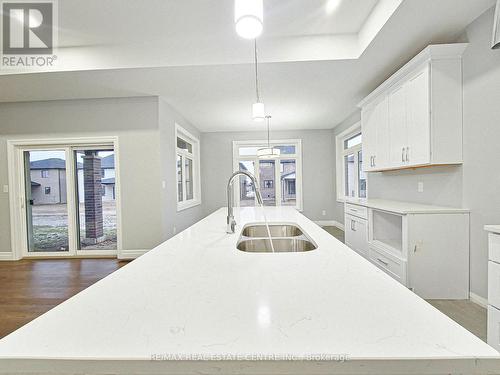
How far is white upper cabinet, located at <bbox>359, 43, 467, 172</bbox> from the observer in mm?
2457

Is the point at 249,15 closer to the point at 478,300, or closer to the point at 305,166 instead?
the point at 478,300

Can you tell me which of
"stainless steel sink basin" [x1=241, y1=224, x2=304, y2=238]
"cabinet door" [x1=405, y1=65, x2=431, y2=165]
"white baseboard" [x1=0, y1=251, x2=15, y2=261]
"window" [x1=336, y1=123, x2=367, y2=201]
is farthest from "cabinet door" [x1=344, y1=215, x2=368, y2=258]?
"white baseboard" [x1=0, y1=251, x2=15, y2=261]

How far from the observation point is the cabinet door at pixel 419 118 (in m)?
2.52

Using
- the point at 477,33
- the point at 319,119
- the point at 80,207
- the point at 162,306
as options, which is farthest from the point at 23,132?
the point at 477,33

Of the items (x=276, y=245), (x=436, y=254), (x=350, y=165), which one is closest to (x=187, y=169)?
(x=350, y=165)

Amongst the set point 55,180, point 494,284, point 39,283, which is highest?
point 55,180

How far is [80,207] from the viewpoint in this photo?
4.34m

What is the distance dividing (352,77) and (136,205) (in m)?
3.86

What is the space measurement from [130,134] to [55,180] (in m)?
1.60

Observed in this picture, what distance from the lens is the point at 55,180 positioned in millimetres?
4340

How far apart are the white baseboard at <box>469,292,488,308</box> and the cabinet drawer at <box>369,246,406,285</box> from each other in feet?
1.92

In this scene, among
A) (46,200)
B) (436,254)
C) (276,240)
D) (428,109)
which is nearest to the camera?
(276,240)

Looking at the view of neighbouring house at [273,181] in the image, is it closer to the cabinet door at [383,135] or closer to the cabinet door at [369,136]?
the cabinet door at [369,136]

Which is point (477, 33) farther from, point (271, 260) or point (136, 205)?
point (136, 205)
